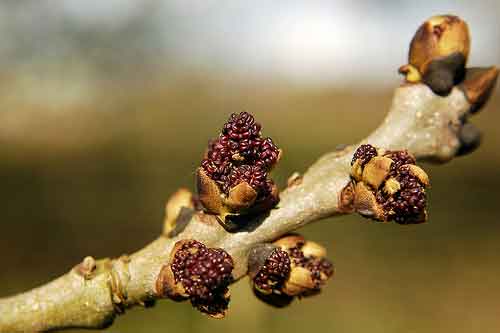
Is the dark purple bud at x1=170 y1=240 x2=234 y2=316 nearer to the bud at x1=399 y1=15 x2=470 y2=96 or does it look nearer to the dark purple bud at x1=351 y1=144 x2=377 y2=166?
the dark purple bud at x1=351 y1=144 x2=377 y2=166

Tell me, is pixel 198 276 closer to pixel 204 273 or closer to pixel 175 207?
pixel 204 273

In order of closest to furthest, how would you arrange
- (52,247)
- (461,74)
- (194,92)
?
(461,74)
(52,247)
(194,92)

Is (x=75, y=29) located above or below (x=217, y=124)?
above

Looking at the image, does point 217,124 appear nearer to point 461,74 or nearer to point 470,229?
point 470,229

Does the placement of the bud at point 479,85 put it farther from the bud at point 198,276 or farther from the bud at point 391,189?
the bud at point 198,276

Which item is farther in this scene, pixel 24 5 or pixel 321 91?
pixel 321 91

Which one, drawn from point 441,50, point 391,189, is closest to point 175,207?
point 391,189

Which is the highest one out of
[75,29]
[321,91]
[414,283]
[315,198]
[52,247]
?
[315,198]

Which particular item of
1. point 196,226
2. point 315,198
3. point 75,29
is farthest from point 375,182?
point 75,29
